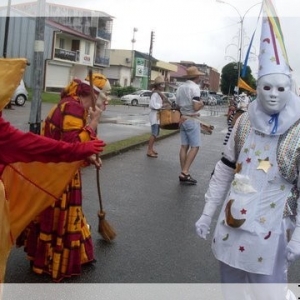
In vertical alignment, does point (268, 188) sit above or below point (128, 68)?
below

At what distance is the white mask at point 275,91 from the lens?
2618 mm

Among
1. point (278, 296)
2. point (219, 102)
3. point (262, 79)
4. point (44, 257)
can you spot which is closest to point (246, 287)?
point (278, 296)

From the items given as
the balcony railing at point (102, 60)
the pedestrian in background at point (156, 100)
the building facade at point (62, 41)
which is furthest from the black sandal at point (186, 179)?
the balcony railing at point (102, 60)

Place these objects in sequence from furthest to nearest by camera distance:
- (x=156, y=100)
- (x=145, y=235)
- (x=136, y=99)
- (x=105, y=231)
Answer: (x=136, y=99), (x=156, y=100), (x=145, y=235), (x=105, y=231)

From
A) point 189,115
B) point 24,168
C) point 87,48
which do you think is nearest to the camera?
point 24,168

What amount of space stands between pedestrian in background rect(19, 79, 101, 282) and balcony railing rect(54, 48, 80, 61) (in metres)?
43.5

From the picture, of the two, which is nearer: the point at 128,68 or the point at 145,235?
the point at 145,235

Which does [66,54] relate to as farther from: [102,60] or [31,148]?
[31,148]

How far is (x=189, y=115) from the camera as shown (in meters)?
7.86

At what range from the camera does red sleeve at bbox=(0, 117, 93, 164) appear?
240 centimetres

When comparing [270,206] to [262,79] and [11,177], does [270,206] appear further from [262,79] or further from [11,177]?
[11,177]

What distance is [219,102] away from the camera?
2429 inches

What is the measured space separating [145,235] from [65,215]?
1.48m

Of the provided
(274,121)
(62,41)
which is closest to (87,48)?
(62,41)
